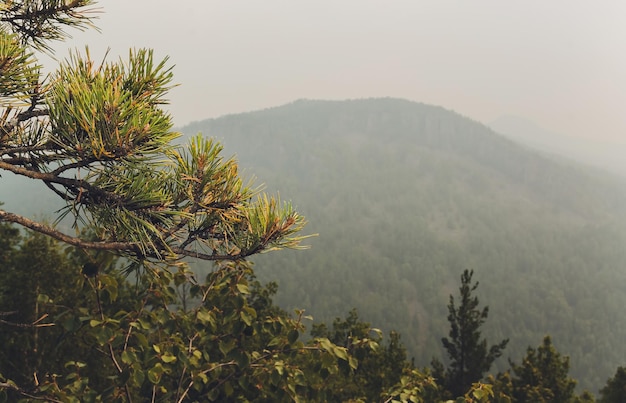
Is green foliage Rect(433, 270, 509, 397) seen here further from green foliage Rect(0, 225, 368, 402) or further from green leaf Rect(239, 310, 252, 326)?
green leaf Rect(239, 310, 252, 326)

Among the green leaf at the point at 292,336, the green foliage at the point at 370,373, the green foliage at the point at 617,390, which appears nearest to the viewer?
the green leaf at the point at 292,336

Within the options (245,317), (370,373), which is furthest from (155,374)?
(370,373)

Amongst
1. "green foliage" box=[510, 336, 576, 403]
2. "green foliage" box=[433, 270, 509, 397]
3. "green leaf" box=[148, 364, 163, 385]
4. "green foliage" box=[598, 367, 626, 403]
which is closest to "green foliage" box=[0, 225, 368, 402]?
"green leaf" box=[148, 364, 163, 385]

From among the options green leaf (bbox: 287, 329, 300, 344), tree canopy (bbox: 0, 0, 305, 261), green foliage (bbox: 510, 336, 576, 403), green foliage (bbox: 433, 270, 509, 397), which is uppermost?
tree canopy (bbox: 0, 0, 305, 261)

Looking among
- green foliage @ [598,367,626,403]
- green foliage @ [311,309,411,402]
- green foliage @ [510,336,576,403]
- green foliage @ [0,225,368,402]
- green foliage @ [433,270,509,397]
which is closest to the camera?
green foliage @ [0,225,368,402]

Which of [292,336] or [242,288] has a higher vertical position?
[242,288]

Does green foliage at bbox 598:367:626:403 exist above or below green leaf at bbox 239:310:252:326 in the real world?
below

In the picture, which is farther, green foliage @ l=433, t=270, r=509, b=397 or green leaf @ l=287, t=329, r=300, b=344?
green foliage @ l=433, t=270, r=509, b=397

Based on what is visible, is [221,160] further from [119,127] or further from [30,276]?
[30,276]

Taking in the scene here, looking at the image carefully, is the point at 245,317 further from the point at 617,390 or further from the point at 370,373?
the point at 617,390

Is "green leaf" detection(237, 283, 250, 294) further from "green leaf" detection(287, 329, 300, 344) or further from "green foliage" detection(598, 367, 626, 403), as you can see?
"green foliage" detection(598, 367, 626, 403)

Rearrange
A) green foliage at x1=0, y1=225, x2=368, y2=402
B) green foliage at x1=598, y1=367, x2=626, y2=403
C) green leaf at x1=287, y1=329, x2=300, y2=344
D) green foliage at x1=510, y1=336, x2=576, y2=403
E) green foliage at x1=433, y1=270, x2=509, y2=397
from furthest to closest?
1. green foliage at x1=433, y1=270, x2=509, y2=397
2. green foliage at x1=598, y1=367, x2=626, y2=403
3. green foliage at x1=510, y1=336, x2=576, y2=403
4. green leaf at x1=287, y1=329, x2=300, y2=344
5. green foliage at x1=0, y1=225, x2=368, y2=402

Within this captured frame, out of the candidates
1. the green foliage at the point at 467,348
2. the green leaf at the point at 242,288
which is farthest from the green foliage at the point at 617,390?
the green leaf at the point at 242,288

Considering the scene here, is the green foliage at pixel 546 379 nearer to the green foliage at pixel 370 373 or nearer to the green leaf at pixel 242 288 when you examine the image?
the green foliage at pixel 370 373
